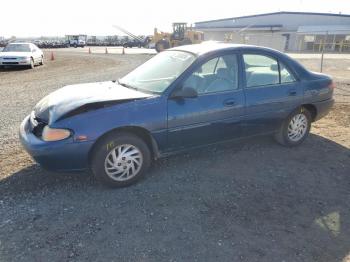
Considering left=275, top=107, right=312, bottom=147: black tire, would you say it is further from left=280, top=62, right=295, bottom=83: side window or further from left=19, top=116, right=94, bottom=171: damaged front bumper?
left=19, top=116, right=94, bottom=171: damaged front bumper

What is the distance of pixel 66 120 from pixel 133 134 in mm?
762

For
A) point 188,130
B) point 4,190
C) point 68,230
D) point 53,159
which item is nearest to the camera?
point 68,230

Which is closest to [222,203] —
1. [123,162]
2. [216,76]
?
[123,162]

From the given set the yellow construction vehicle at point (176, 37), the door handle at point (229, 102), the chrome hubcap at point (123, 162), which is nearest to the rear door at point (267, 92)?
the door handle at point (229, 102)

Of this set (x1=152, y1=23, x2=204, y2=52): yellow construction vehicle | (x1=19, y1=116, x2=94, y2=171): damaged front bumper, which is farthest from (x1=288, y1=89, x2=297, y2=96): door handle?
(x1=152, y1=23, x2=204, y2=52): yellow construction vehicle

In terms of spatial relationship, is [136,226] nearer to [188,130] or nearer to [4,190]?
[188,130]

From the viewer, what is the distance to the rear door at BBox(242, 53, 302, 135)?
4.61 m

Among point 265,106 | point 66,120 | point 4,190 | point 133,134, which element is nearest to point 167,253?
point 133,134

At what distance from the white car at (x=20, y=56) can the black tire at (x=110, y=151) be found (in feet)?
47.9

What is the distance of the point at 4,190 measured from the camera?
3.81 m

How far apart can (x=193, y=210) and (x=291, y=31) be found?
52572mm

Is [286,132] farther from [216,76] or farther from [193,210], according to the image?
[193,210]

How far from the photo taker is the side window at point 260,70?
15.1 ft

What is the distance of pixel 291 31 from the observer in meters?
50.5
